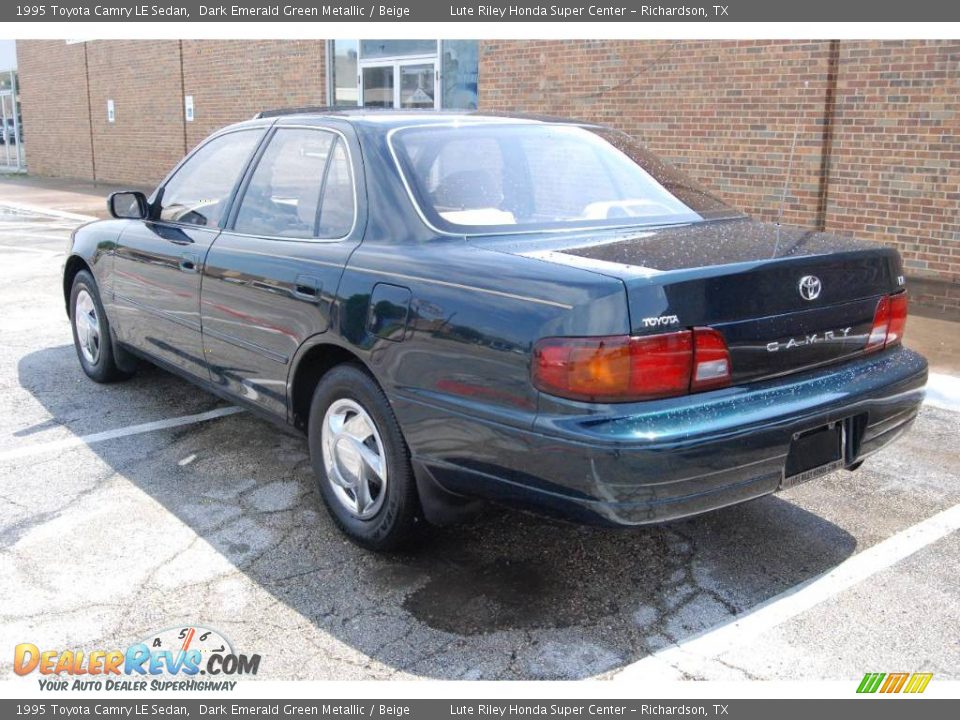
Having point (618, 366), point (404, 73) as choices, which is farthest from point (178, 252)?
point (404, 73)

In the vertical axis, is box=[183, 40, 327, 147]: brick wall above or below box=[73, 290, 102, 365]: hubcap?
above

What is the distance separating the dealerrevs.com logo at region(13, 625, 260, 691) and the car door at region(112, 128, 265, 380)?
1811 mm

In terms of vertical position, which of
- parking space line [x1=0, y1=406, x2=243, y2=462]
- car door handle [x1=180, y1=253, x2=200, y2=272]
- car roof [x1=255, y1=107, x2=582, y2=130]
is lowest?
parking space line [x1=0, y1=406, x2=243, y2=462]

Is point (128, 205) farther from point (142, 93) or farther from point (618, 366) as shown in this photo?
point (142, 93)

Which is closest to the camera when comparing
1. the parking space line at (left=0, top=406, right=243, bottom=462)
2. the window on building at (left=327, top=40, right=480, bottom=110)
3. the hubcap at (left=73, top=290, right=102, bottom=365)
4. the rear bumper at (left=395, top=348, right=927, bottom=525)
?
the rear bumper at (left=395, top=348, right=927, bottom=525)

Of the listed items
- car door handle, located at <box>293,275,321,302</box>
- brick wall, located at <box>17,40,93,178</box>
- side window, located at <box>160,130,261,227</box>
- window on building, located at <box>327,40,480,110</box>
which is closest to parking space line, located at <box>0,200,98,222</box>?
window on building, located at <box>327,40,480,110</box>

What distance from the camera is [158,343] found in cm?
515

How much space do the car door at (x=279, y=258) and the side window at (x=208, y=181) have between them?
0.17 meters

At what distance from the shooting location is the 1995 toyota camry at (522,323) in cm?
296

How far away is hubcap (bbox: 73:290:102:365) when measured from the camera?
602 centimetres

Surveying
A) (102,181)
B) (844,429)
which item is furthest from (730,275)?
(102,181)

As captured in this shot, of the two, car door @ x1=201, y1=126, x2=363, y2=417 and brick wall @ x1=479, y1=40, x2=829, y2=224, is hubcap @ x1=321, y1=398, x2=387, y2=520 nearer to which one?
car door @ x1=201, y1=126, x2=363, y2=417

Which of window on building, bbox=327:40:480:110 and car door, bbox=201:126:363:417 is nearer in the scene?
A: car door, bbox=201:126:363:417

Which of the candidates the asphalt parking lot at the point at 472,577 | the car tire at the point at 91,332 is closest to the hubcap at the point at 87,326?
the car tire at the point at 91,332
